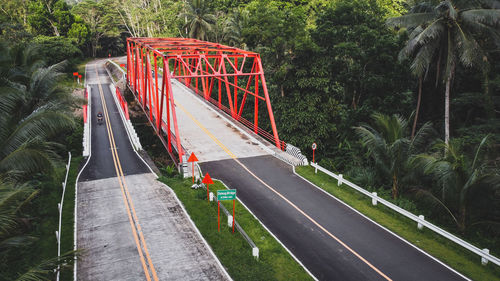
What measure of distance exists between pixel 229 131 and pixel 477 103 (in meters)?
19.8

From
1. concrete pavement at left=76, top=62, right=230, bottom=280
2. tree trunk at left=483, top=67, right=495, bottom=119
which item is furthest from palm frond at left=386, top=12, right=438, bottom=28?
concrete pavement at left=76, top=62, right=230, bottom=280

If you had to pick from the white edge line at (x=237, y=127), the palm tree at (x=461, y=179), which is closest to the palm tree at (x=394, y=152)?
the palm tree at (x=461, y=179)

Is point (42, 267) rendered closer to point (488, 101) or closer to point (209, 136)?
point (209, 136)

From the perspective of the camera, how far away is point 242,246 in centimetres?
1451

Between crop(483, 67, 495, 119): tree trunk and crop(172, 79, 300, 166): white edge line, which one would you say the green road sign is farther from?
crop(483, 67, 495, 119): tree trunk

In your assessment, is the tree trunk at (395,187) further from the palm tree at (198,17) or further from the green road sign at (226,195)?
the palm tree at (198,17)

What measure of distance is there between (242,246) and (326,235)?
3.81 meters

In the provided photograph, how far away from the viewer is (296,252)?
14211 mm

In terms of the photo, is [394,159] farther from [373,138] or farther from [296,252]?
[296,252]

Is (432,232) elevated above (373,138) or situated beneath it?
situated beneath

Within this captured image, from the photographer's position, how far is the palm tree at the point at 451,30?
834 inches

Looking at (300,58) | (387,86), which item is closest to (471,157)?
(387,86)

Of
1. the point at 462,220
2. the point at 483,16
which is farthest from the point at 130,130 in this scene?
the point at 483,16

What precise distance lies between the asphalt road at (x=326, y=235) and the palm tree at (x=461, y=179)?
11.8 feet
